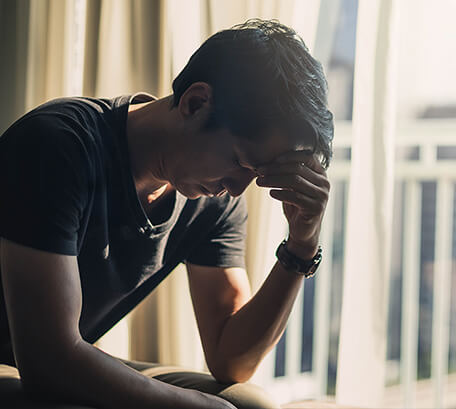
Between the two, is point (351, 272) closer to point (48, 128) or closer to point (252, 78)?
point (252, 78)

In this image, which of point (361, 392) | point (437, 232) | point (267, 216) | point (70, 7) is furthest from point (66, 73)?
point (437, 232)

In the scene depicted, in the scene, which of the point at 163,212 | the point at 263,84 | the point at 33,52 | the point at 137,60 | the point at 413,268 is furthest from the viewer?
the point at 413,268

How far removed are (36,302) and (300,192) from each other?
543 millimetres

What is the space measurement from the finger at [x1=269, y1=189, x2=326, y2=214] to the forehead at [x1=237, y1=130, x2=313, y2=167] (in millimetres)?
113

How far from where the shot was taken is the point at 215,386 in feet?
3.98

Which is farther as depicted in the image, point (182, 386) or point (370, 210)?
point (370, 210)

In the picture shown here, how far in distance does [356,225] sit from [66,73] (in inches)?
41.7

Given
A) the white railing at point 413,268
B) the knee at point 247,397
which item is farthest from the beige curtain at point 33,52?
the knee at point 247,397

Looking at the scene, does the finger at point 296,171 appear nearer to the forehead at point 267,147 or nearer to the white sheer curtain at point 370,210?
the forehead at point 267,147

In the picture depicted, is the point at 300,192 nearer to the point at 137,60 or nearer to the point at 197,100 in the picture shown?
the point at 197,100

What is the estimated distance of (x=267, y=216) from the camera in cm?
167

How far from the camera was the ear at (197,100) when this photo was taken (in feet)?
3.51

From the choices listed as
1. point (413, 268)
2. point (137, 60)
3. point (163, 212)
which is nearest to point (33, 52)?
point (137, 60)

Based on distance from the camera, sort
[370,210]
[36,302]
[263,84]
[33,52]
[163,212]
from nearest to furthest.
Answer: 1. [36,302]
2. [263,84]
3. [163,212]
4. [370,210]
5. [33,52]
